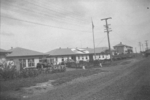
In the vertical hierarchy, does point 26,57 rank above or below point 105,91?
above

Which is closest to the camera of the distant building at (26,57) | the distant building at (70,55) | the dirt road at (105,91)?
the dirt road at (105,91)

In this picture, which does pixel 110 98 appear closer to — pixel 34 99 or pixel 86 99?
pixel 86 99

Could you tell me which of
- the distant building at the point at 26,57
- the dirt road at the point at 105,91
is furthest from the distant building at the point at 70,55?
the dirt road at the point at 105,91

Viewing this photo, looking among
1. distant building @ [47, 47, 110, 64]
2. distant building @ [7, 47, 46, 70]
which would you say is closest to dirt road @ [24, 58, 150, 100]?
distant building @ [7, 47, 46, 70]

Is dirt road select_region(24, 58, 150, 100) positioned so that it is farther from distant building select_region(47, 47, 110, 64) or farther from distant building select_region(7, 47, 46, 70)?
distant building select_region(47, 47, 110, 64)

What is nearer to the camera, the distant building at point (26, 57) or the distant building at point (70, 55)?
the distant building at point (26, 57)

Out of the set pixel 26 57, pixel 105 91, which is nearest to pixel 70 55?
pixel 26 57

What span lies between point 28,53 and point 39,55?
2.51 m

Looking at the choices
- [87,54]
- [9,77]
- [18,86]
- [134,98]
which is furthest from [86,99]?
[87,54]

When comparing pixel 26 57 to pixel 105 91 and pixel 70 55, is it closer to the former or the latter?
pixel 70 55

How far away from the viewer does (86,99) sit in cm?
651

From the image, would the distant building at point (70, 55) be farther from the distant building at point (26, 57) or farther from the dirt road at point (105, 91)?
the dirt road at point (105, 91)

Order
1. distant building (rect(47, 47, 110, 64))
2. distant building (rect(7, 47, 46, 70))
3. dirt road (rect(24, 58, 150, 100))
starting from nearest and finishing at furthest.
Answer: dirt road (rect(24, 58, 150, 100)) → distant building (rect(7, 47, 46, 70)) → distant building (rect(47, 47, 110, 64))

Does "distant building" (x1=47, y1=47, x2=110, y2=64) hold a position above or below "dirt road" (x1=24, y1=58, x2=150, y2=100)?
above
